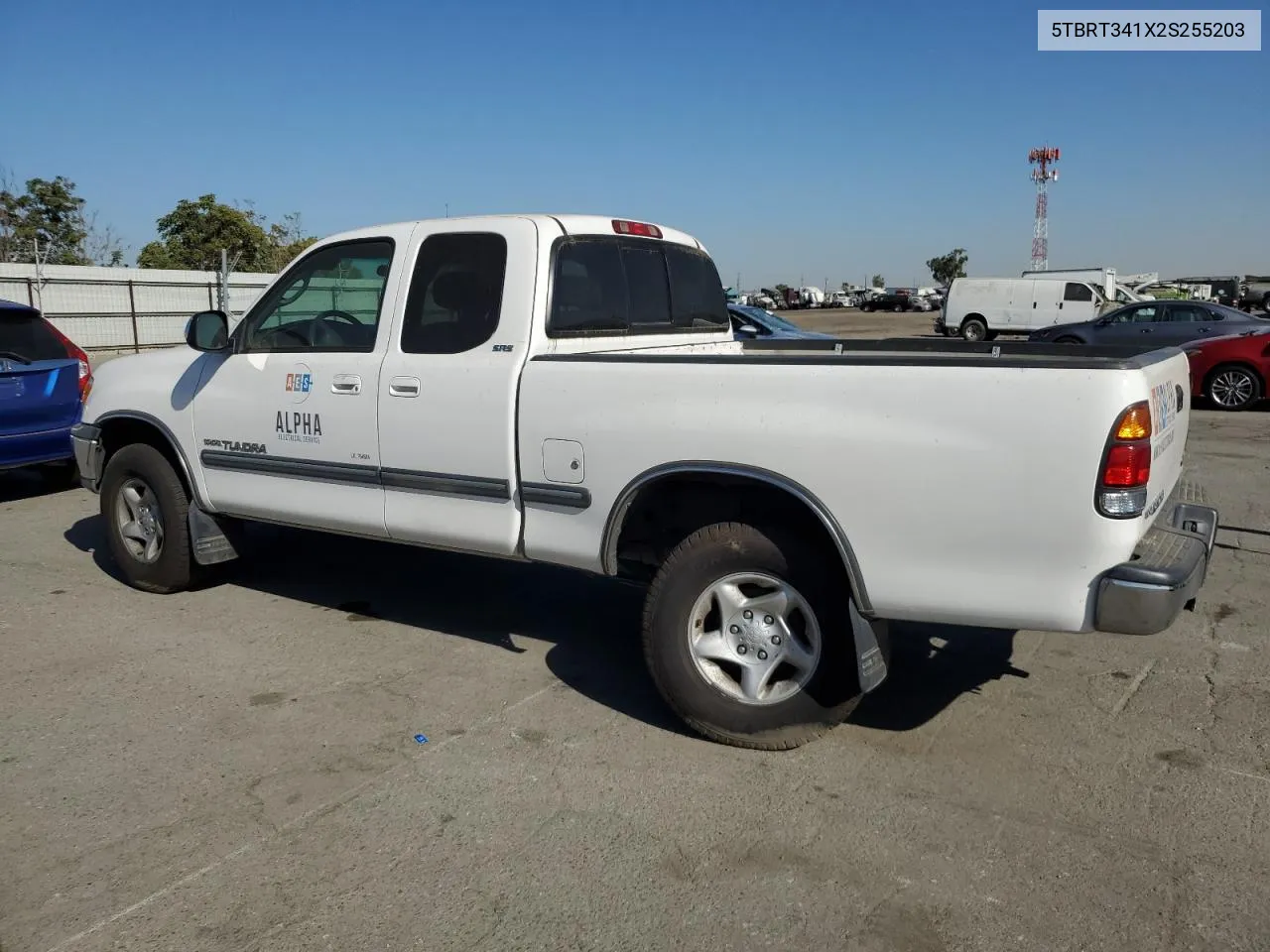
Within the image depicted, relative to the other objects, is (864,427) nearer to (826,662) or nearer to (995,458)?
(995,458)

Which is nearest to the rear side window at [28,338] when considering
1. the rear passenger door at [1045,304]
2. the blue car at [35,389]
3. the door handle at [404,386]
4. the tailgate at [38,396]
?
the blue car at [35,389]

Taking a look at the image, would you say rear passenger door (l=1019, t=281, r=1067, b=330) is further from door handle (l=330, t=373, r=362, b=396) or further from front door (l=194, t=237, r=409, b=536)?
door handle (l=330, t=373, r=362, b=396)

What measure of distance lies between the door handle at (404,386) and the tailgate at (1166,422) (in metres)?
2.89

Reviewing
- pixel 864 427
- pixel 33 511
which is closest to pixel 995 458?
pixel 864 427

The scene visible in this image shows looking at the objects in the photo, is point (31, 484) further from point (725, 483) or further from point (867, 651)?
point (867, 651)

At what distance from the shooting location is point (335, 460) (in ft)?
15.9

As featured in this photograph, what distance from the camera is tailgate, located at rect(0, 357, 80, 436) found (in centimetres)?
800

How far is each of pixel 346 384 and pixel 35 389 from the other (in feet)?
16.0

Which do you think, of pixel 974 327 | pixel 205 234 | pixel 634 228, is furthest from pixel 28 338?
pixel 205 234

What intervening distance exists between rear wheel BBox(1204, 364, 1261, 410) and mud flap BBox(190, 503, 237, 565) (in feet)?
45.4

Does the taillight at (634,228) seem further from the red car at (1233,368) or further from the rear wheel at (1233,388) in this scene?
the rear wheel at (1233,388)

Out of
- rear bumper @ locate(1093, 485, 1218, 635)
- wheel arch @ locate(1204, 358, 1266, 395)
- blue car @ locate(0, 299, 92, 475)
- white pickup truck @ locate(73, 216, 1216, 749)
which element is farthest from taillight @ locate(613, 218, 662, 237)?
wheel arch @ locate(1204, 358, 1266, 395)

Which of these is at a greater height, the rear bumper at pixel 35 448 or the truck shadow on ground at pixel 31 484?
the rear bumper at pixel 35 448

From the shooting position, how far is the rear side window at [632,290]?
4.57 meters
